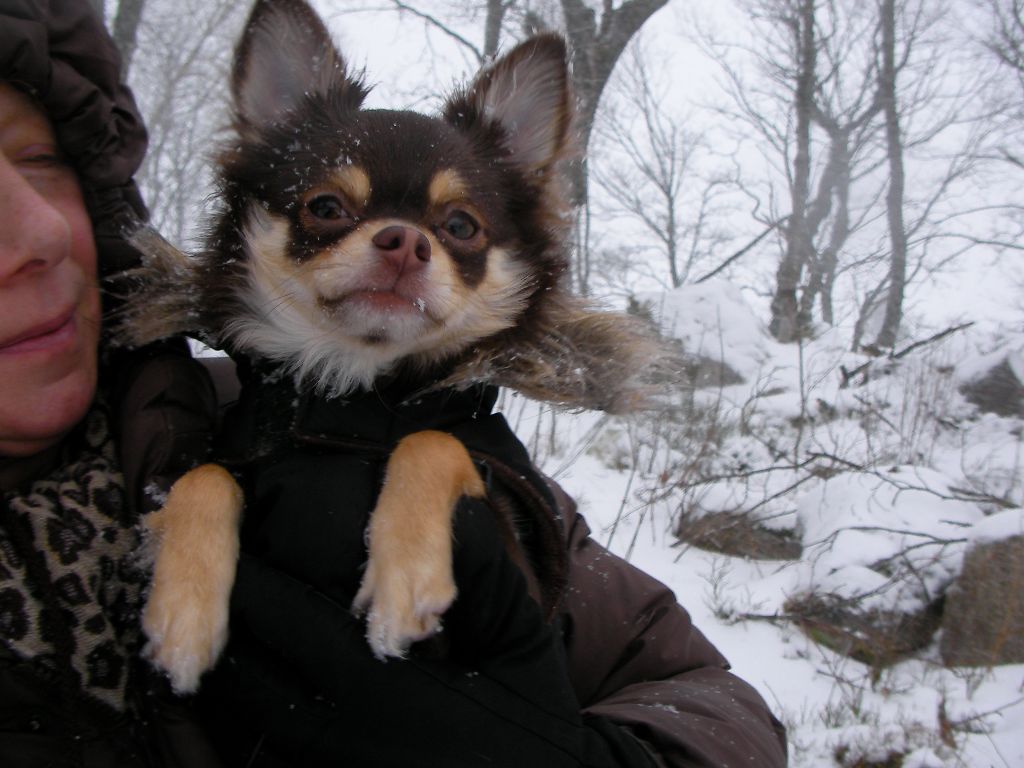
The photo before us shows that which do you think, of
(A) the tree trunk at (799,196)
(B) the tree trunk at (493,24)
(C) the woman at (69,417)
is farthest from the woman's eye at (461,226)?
(A) the tree trunk at (799,196)

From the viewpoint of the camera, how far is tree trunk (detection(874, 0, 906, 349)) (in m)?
10.5

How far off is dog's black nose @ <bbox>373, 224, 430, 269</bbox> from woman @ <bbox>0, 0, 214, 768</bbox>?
1.64ft

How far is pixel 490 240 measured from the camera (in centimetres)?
164

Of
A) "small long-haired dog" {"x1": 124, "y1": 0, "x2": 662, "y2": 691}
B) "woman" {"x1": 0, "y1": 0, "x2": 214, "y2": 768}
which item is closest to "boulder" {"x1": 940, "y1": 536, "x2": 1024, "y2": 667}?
"small long-haired dog" {"x1": 124, "y1": 0, "x2": 662, "y2": 691}

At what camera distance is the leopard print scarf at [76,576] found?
114cm

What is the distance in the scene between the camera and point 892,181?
1395cm

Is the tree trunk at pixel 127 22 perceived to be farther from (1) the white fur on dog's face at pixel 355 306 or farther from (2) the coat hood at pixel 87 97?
(1) the white fur on dog's face at pixel 355 306

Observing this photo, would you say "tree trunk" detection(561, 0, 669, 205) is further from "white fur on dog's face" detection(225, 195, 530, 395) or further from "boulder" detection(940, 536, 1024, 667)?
"white fur on dog's face" detection(225, 195, 530, 395)

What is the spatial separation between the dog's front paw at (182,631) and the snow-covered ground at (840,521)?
0.93 m

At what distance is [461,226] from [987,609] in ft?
11.0

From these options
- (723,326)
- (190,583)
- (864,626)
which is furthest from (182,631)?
(723,326)

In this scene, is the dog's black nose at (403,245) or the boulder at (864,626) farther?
the boulder at (864,626)

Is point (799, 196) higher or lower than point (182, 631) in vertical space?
higher

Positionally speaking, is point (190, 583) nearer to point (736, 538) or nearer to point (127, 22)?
point (736, 538)
